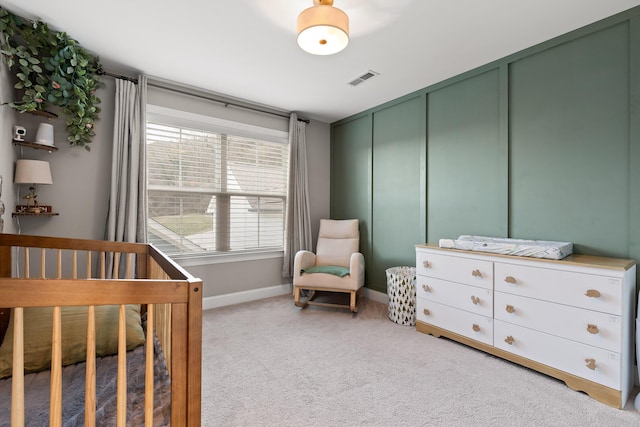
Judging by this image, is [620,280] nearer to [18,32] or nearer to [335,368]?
[335,368]

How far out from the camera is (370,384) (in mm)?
1854

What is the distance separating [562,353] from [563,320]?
0.68 ft

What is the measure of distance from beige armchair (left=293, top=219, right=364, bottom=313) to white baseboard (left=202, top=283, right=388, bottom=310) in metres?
0.24

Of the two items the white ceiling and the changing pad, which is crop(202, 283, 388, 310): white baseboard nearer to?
the changing pad

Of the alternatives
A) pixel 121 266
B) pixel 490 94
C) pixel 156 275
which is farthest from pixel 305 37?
pixel 121 266

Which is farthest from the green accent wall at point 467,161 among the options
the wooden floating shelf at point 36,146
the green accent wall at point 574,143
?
the wooden floating shelf at point 36,146

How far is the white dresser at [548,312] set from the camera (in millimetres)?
1675

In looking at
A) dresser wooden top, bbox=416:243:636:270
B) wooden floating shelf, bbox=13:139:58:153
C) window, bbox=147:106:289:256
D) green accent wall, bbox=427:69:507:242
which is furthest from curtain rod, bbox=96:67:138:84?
dresser wooden top, bbox=416:243:636:270

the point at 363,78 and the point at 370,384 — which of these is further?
the point at 363,78

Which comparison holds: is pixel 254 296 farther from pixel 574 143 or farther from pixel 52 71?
pixel 574 143

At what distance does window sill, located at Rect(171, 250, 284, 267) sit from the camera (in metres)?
3.11

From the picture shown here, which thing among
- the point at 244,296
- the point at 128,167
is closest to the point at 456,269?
the point at 244,296

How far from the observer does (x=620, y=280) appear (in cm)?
164

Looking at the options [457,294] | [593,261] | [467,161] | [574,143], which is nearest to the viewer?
[593,261]
